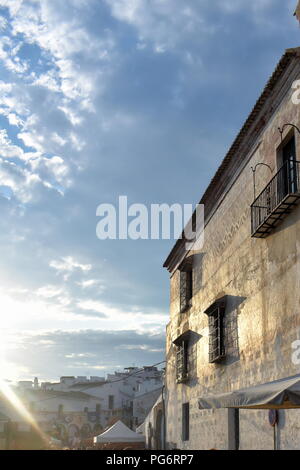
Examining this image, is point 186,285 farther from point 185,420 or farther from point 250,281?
point 250,281

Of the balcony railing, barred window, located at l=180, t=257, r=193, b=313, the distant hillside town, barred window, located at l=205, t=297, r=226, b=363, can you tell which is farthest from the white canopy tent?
the distant hillside town

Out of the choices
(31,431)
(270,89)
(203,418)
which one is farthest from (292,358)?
(203,418)

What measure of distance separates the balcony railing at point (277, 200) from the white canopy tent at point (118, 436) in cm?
1599

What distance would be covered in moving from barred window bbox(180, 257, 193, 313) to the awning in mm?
9771

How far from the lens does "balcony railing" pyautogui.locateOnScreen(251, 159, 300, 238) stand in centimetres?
1017

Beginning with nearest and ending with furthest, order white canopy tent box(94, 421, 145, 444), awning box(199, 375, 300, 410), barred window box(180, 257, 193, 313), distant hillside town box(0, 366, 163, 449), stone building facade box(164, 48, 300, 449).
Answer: awning box(199, 375, 300, 410), stone building facade box(164, 48, 300, 449), barred window box(180, 257, 193, 313), white canopy tent box(94, 421, 145, 444), distant hillside town box(0, 366, 163, 449)

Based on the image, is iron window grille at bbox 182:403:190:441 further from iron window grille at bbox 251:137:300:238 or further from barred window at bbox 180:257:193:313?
iron window grille at bbox 251:137:300:238

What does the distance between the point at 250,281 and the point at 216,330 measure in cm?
313

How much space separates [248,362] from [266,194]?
12.2 ft

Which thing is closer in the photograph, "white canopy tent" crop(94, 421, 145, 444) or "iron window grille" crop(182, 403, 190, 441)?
"iron window grille" crop(182, 403, 190, 441)

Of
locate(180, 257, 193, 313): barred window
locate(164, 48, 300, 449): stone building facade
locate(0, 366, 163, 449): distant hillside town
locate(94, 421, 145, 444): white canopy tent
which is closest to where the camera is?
locate(164, 48, 300, 449): stone building facade
